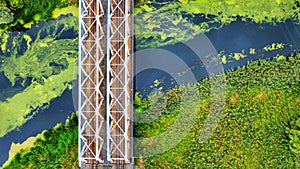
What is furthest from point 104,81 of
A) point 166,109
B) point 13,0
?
point 13,0

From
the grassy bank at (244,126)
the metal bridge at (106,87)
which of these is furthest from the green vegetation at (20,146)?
the metal bridge at (106,87)

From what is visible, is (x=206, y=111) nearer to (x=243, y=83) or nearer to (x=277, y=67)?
(x=243, y=83)

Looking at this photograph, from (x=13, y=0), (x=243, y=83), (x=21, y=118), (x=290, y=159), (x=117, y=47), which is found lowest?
(x=290, y=159)

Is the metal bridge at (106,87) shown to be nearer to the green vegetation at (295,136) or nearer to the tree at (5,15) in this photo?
the tree at (5,15)

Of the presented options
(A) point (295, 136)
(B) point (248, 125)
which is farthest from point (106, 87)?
(A) point (295, 136)

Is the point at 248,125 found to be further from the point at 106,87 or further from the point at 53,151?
the point at 53,151
